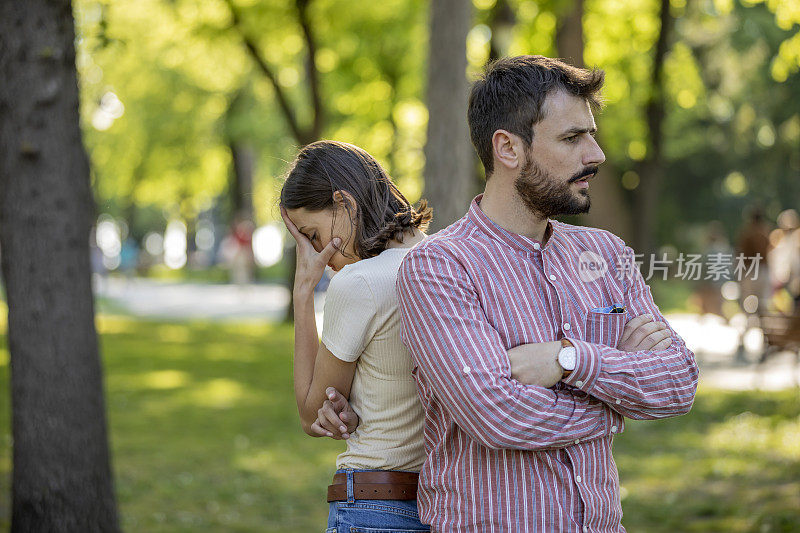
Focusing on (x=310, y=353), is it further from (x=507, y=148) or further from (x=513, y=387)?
(x=507, y=148)

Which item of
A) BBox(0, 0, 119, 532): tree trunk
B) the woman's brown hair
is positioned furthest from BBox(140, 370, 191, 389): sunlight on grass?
the woman's brown hair

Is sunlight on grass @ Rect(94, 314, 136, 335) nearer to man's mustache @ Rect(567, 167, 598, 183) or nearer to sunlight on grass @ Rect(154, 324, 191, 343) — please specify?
sunlight on grass @ Rect(154, 324, 191, 343)

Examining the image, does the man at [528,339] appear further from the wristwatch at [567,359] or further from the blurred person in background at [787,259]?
the blurred person in background at [787,259]

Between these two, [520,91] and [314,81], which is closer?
[520,91]

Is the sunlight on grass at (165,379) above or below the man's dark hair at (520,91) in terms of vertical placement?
below

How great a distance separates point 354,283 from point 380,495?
0.57 meters

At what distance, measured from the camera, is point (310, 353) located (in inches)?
117

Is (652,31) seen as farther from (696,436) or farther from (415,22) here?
(696,436)

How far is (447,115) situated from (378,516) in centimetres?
582

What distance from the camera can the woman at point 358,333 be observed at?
2822mm

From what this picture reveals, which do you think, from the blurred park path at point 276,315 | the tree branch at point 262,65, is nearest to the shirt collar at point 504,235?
the blurred park path at point 276,315

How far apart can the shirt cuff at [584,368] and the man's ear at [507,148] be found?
0.48 meters

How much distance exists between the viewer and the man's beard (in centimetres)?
267

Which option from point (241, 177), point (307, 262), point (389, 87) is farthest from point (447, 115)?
point (241, 177)
